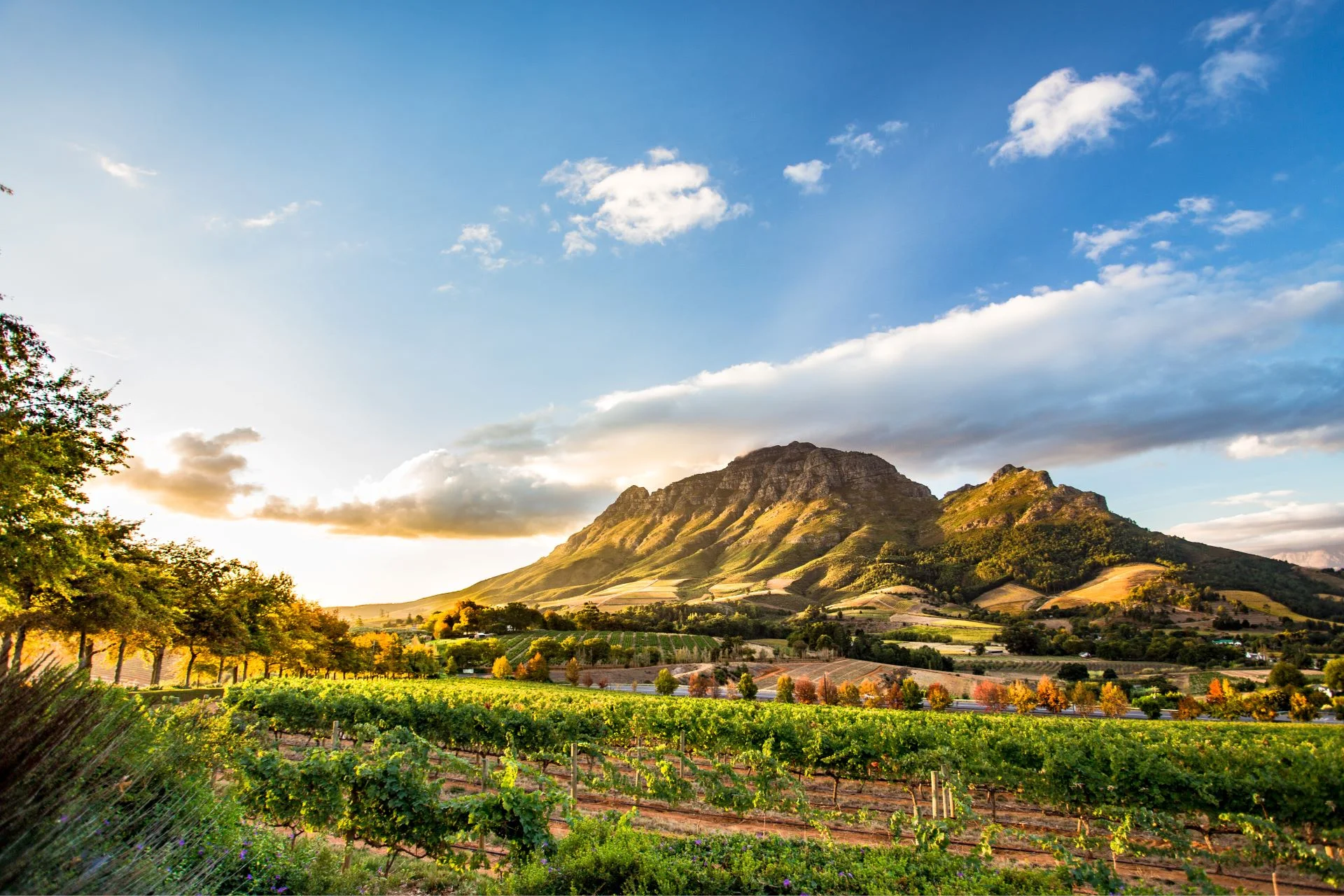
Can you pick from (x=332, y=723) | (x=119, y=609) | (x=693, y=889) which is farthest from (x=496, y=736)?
(x=119, y=609)

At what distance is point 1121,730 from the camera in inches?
1027

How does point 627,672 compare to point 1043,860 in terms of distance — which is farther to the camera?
point 627,672

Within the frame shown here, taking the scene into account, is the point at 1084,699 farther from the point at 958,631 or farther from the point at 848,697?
the point at 958,631

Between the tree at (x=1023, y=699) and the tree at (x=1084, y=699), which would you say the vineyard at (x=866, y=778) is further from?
the tree at (x=1084, y=699)

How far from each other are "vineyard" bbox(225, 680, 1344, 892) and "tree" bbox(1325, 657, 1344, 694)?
43.3 m

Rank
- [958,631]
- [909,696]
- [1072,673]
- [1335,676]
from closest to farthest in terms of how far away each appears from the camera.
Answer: [909,696]
[1335,676]
[1072,673]
[958,631]

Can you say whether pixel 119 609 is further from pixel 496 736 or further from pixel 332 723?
pixel 496 736

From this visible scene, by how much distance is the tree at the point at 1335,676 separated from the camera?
58.4 m

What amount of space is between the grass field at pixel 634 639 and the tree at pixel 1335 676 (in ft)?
243

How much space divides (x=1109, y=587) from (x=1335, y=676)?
114m

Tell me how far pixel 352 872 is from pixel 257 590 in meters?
42.6

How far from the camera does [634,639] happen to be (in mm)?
109938

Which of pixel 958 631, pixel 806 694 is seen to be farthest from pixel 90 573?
pixel 958 631

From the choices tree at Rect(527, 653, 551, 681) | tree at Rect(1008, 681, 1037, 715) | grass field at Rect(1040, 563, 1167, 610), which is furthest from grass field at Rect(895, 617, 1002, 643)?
tree at Rect(527, 653, 551, 681)
